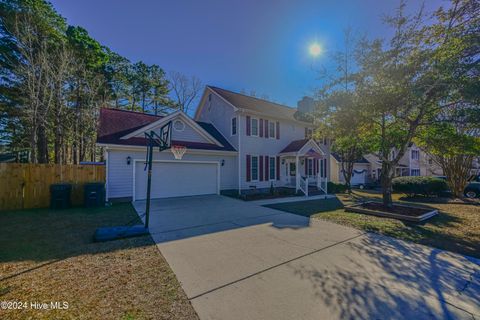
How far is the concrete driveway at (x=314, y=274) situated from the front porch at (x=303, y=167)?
835cm

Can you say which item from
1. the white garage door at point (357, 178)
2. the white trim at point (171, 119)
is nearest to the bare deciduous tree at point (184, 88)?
the white trim at point (171, 119)

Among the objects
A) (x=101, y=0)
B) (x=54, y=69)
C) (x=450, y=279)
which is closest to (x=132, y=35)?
(x=101, y=0)

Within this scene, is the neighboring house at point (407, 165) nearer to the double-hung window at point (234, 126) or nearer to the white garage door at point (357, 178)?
the white garage door at point (357, 178)

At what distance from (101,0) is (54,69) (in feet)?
31.5

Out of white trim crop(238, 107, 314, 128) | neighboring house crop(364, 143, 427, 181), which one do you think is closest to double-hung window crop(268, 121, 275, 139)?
white trim crop(238, 107, 314, 128)

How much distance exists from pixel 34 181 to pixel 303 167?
15.8 meters

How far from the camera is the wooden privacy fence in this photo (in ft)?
27.7

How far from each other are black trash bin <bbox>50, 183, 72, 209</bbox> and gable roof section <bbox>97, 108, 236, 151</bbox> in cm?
238

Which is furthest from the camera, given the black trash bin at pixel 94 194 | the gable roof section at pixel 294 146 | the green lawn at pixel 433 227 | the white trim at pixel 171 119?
the gable roof section at pixel 294 146

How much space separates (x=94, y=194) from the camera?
30.1ft

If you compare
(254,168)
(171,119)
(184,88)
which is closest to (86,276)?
(171,119)

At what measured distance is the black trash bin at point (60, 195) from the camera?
27.9 feet

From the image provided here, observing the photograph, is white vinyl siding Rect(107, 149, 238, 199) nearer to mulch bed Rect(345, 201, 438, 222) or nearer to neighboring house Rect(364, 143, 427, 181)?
mulch bed Rect(345, 201, 438, 222)

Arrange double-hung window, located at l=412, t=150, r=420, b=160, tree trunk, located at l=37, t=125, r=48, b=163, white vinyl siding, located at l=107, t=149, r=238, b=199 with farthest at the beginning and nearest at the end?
double-hung window, located at l=412, t=150, r=420, b=160
tree trunk, located at l=37, t=125, r=48, b=163
white vinyl siding, located at l=107, t=149, r=238, b=199
